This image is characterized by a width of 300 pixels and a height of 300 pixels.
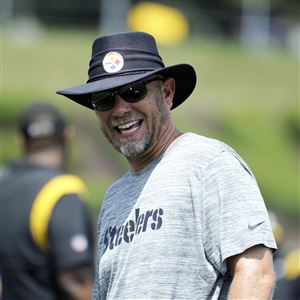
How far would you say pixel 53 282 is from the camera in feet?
17.1

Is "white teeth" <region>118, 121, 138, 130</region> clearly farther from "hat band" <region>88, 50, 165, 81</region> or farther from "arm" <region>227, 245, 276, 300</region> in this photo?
"arm" <region>227, 245, 276, 300</region>

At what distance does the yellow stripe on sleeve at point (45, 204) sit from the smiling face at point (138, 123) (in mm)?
1777

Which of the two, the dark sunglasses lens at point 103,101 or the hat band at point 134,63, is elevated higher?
the hat band at point 134,63

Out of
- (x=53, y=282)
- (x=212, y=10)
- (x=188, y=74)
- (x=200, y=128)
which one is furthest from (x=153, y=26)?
(x=188, y=74)

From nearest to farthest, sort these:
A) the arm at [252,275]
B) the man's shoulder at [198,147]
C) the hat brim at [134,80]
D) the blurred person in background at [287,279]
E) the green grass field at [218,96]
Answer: the arm at [252,275], the man's shoulder at [198,147], the hat brim at [134,80], the blurred person in background at [287,279], the green grass field at [218,96]

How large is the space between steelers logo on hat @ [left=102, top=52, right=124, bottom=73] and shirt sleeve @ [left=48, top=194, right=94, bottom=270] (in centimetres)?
185

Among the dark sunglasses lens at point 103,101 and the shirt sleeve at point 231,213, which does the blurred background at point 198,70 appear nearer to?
the dark sunglasses lens at point 103,101

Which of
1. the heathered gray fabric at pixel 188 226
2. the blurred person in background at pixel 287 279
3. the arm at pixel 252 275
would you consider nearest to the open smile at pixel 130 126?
the heathered gray fabric at pixel 188 226

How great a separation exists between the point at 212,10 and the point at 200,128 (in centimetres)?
539

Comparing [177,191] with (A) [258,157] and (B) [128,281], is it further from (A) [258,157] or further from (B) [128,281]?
(A) [258,157]

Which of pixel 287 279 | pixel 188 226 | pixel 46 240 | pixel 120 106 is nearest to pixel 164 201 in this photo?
pixel 188 226

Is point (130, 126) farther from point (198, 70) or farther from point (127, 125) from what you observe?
point (198, 70)

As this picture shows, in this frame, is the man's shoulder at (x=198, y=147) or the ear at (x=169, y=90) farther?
the ear at (x=169, y=90)

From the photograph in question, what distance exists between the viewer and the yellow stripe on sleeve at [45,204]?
16.9 feet
